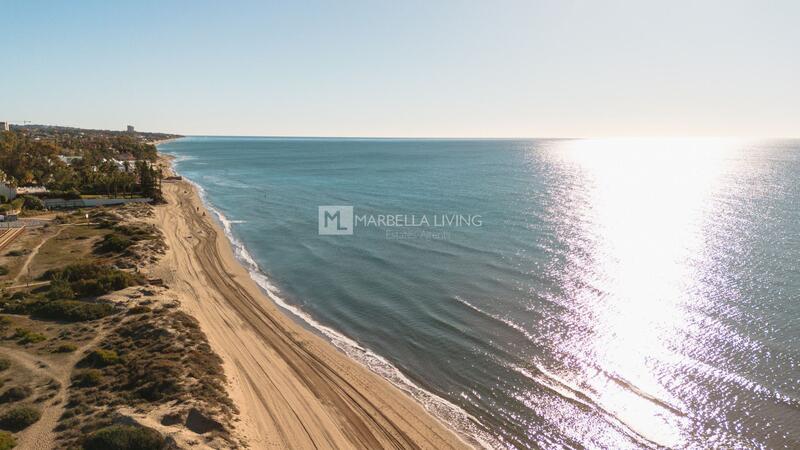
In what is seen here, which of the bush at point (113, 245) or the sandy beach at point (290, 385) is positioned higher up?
the bush at point (113, 245)

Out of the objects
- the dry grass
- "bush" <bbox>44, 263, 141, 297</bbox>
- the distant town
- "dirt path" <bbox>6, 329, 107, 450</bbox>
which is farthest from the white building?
the dry grass

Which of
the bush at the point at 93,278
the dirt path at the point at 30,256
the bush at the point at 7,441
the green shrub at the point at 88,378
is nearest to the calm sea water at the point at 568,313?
the bush at the point at 93,278

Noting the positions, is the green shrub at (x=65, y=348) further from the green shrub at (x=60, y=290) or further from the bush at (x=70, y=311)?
the green shrub at (x=60, y=290)

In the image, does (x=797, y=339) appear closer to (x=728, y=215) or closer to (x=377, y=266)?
(x=377, y=266)

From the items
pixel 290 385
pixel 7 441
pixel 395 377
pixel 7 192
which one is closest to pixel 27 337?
pixel 7 441

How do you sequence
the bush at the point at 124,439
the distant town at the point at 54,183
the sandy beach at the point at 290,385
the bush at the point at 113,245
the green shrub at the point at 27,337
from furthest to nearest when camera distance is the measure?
the distant town at the point at 54,183
the bush at the point at 113,245
the green shrub at the point at 27,337
the sandy beach at the point at 290,385
the bush at the point at 124,439

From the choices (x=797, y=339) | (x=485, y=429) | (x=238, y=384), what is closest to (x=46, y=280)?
(x=238, y=384)

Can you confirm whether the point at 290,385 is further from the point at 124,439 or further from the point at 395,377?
the point at 124,439
